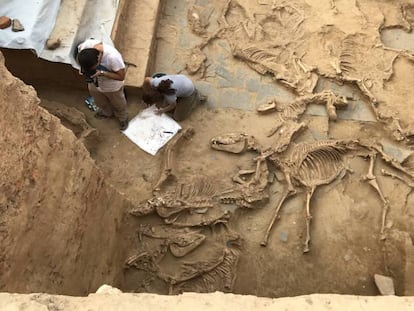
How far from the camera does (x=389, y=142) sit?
527 cm

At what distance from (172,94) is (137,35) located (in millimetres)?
1179

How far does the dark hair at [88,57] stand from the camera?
4332 millimetres

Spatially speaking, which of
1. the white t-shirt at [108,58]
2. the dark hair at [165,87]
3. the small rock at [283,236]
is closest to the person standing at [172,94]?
the dark hair at [165,87]

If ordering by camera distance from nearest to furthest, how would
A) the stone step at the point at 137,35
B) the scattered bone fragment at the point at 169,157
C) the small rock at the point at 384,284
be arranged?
1. the small rock at the point at 384,284
2. the scattered bone fragment at the point at 169,157
3. the stone step at the point at 137,35

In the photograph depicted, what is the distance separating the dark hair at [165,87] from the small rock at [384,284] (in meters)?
2.80

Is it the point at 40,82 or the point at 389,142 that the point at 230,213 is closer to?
the point at 389,142

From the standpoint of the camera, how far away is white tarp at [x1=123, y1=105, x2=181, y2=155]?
5.34 metres

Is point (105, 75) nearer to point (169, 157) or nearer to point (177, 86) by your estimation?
point (177, 86)

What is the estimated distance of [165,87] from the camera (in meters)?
5.08

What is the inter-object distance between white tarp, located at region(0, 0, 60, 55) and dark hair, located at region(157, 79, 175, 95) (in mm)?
1359

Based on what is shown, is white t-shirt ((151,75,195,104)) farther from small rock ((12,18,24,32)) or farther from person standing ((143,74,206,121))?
small rock ((12,18,24,32))

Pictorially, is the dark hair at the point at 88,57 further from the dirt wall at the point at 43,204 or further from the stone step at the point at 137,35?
the dirt wall at the point at 43,204

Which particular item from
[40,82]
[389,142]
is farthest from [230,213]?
[40,82]

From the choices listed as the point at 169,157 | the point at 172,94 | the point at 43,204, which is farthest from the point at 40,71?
the point at 43,204
